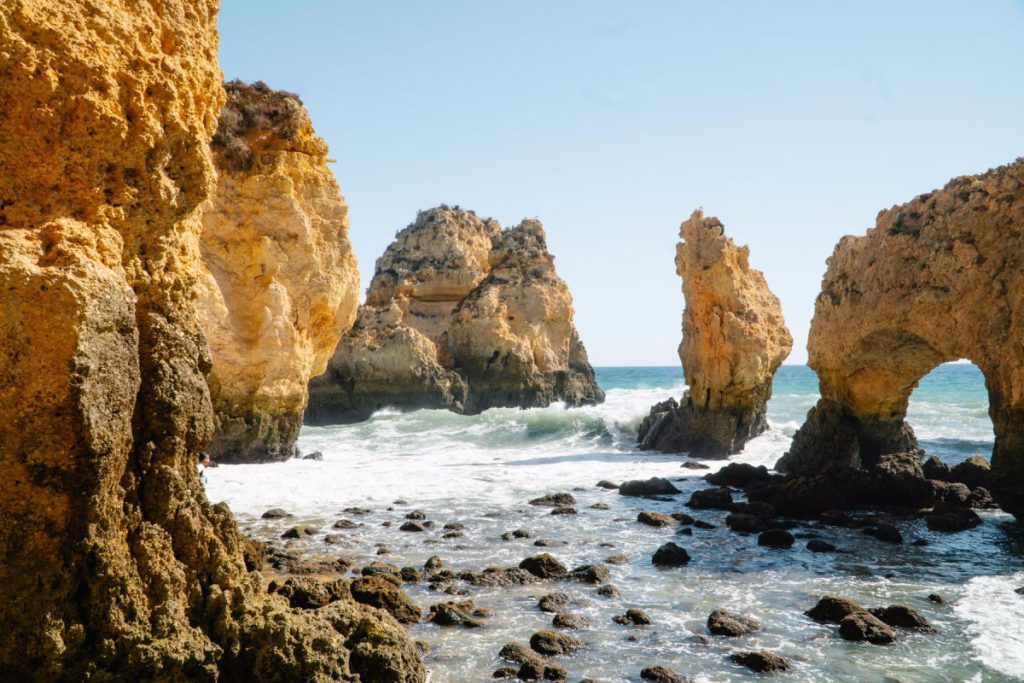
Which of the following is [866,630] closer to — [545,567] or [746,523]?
[545,567]

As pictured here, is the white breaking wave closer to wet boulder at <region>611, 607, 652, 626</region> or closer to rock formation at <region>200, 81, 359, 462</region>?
wet boulder at <region>611, 607, 652, 626</region>

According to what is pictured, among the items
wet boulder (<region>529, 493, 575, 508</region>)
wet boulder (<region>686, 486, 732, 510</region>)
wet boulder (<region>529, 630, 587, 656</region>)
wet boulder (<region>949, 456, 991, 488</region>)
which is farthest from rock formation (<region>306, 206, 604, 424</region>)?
wet boulder (<region>529, 630, 587, 656</region>)

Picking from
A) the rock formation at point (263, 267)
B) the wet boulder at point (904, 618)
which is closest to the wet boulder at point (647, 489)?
the wet boulder at point (904, 618)

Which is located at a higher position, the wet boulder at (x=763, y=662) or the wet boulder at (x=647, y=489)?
the wet boulder at (x=647, y=489)

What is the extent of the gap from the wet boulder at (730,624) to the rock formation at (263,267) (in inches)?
557

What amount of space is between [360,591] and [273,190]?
14.2m

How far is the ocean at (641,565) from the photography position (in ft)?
25.7

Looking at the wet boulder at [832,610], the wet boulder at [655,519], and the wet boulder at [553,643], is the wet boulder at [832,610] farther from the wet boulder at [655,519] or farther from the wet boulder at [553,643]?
the wet boulder at [655,519]

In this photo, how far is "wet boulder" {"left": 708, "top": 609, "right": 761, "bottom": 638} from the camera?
28.0ft

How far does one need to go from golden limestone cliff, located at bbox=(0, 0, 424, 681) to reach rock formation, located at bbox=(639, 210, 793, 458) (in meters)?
20.6

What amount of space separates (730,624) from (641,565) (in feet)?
9.94

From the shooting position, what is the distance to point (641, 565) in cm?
1158

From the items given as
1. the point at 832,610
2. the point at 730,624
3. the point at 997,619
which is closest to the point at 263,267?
the point at 730,624

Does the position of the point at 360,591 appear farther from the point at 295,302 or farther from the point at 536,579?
the point at 295,302
